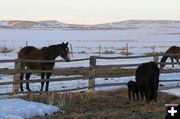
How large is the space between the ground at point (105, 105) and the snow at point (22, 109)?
13.3 inches

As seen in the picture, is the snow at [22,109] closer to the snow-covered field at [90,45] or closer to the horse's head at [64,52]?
the horse's head at [64,52]

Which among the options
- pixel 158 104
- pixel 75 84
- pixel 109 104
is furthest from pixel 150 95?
pixel 75 84

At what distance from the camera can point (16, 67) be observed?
1247cm

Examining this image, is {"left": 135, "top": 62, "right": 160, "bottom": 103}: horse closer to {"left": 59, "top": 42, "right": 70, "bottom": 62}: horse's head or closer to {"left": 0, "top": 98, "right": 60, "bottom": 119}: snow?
{"left": 0, "top": 98, "right": 60, "bottom": 119}: snow

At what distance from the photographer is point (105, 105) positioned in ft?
33.9

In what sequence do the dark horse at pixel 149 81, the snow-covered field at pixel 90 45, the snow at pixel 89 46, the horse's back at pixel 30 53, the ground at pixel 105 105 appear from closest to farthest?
the ground at pixel 105 105, the dark horse at pixel 149 81, the horse's back at pixel 30 53, the snow at pixel 89 46, the snow-covered field at pixel 90 45

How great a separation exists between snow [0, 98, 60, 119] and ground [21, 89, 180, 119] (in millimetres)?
337

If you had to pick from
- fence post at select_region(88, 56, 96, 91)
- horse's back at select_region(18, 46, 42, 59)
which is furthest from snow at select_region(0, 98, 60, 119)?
horse's back at select_region(18, 46, 42, 59)

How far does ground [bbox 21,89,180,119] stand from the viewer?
8344mm

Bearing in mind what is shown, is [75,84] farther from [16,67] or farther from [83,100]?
[83,100]

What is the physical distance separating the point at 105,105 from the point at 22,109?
238cm

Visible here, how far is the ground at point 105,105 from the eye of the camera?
8344 millimetres

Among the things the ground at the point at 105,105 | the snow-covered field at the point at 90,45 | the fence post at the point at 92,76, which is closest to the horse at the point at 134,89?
the ground at the point at 105,105

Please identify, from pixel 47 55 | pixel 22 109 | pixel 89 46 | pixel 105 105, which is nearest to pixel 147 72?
pixel 105 105
